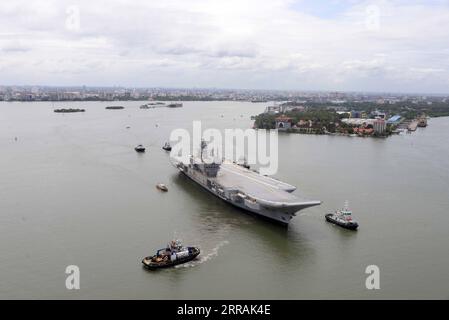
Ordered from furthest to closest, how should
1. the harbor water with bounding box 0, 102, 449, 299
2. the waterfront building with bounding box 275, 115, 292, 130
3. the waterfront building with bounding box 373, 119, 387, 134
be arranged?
1. the waterfront building with bounding box 275, 115, 292, 130
2. the waterfront building with bounding box 373, 119, 387, 134
3. the harbor water with bounding box 0, 102, 449, 299

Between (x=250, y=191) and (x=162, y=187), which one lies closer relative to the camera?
(x=250, y=191)

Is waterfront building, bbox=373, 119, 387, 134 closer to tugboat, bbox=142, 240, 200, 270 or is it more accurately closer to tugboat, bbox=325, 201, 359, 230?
tugboat, bbox=325, 201, 359, 230

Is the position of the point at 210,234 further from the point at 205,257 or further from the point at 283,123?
the point at 283,123

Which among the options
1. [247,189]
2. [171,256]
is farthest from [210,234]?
[247,189]

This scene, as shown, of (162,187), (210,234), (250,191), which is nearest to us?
(210,234)

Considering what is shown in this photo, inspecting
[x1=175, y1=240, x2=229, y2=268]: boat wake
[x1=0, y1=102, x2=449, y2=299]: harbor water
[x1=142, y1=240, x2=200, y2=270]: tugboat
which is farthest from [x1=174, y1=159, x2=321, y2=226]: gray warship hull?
[x1=142, y1=240, x2=200, y2=270]: tugboat
